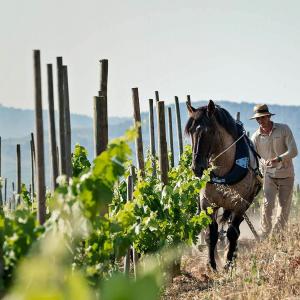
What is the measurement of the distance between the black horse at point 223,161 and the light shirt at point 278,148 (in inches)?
14.4

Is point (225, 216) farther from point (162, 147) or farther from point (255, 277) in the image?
point (255, 277)

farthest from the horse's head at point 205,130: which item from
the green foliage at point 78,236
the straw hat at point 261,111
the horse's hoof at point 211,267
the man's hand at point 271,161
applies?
the green foliage at point 78,236

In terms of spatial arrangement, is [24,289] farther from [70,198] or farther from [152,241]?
[152,241]

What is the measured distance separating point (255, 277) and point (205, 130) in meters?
2.23

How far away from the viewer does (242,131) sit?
30.7ft

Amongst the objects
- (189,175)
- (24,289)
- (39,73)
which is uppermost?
(39,73)

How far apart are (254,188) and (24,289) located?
899 centimetres

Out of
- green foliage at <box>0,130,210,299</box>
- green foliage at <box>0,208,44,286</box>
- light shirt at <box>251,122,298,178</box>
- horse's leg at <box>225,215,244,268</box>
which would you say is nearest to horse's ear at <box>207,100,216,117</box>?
light shirt at <box>251,122,298,178</box>

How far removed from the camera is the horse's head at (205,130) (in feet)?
28.3

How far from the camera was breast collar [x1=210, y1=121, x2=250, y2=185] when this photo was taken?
9133mm

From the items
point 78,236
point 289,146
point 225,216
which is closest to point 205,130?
point 289,146

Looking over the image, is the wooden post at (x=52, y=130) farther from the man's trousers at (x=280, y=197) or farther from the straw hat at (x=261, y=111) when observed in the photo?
the man's trousers at (x=280, y=197)

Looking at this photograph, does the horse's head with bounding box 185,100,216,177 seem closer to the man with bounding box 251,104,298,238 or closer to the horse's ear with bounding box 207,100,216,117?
the horse's ear with bounding box 207,100,216,117

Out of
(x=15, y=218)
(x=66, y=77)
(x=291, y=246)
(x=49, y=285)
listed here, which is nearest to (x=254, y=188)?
(x=291, y=246)
